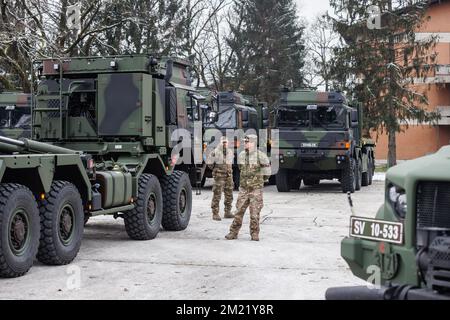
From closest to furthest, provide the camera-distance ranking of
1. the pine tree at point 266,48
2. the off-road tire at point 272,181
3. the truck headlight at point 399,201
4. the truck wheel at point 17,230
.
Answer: the truck headlight at point 399,201 → the truck wheel at point 17,230 → the off-road tire at point 272,181 → the pine tree at point 266,48

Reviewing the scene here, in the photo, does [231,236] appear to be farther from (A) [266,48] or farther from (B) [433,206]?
(A) [266,48]

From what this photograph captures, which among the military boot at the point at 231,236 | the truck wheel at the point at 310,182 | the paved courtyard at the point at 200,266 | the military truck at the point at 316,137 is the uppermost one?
the military truck at the point at 316,137

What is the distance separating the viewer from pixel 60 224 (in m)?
8.38

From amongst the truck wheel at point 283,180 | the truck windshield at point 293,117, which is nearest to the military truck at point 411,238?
the truck windshield at point 293,117

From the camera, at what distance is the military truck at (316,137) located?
19.7 metres

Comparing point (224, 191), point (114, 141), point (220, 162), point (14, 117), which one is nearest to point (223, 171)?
point (220, 162)

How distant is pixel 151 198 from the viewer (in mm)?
10859

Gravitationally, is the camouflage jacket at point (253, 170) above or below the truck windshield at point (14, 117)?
below

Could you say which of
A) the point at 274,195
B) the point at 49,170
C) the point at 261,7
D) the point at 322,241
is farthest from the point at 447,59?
the point at 49,170

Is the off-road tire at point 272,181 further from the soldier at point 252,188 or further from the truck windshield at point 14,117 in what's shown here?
the soldier at point 252,188

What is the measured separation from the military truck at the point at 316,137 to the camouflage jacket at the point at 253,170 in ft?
29.8

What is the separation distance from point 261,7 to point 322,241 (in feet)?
121

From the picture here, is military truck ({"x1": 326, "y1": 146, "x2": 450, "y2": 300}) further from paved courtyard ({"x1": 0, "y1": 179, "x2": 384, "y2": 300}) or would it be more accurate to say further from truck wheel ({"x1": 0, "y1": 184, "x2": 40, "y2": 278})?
truck wheel ({"x1": 0, "y1": 184, "x2": 40, "y2": 278})

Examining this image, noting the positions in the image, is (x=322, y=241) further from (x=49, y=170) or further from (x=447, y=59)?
(x=447, y=59)
